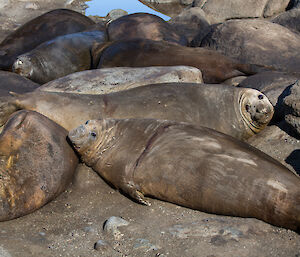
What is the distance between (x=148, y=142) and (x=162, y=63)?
214 centimetres

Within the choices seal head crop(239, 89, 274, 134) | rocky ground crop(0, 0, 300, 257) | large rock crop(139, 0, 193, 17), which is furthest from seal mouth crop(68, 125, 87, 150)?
large rock crop(139, 0, 193, 17)

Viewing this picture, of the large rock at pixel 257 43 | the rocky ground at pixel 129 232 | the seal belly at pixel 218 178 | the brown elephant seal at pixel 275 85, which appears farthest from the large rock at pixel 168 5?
the rocky ground at pixel 129 232

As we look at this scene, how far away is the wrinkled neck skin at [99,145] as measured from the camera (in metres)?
3.79

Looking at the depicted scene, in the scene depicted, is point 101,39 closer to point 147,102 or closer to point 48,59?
point 48,59

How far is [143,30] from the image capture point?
7.24 m

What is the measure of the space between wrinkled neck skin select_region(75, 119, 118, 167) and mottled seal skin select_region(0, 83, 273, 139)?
0.28m

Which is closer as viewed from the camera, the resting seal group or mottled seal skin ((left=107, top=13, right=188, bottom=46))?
the resting seal group

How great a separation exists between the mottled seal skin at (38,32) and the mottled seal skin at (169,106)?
9.21ft

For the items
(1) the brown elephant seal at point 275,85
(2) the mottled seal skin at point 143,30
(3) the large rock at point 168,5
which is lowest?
(3) the large rock at point 168,5

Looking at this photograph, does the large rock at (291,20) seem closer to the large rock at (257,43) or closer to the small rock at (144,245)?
the large rock at (257,43)

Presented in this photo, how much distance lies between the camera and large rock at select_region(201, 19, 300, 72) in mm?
6055

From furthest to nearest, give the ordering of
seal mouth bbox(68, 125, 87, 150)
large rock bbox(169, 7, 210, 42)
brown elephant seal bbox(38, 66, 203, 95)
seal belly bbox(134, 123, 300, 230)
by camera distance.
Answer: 1. large rock bbox(169, 7, 210, 42)
2. brown elephant seal bbox(38, 66, 203, 95)
3. seal mouth bbox(68, 125, 87, 150)
4. seal belly bbox(134, 123, 300, 230)

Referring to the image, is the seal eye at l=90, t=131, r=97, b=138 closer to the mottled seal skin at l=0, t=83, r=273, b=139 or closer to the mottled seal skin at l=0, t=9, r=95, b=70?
the mottled seal skin at l=0, t=83, r=273, b=139

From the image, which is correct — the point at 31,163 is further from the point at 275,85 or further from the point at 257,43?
the point at 257,43
